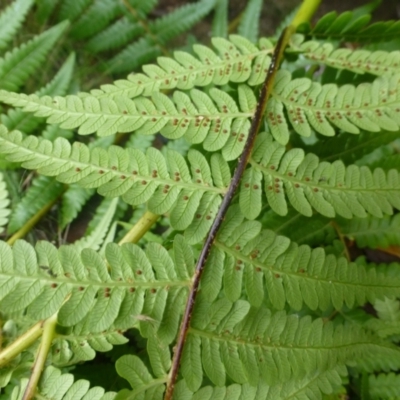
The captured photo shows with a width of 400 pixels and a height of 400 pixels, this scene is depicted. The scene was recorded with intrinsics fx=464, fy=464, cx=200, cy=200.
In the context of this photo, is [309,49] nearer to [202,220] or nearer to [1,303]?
[202,220]

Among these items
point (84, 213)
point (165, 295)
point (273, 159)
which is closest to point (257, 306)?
point (165, 295)

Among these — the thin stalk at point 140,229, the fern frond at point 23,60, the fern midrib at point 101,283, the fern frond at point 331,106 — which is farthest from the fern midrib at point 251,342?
the fern frond at point 23,60

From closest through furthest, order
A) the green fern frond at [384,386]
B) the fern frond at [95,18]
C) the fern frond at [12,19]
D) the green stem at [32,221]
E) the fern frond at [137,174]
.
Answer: the fern frond at [137,174] < the green fern frond at [384,386] < the green stem at [32,221] < the fern frond at [12,19] < the fern frond at [95,18]

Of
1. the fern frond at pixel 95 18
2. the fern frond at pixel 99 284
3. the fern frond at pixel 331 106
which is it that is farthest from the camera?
the fern frond at pixel 95 18

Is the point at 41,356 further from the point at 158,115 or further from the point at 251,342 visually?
the point at 158,115

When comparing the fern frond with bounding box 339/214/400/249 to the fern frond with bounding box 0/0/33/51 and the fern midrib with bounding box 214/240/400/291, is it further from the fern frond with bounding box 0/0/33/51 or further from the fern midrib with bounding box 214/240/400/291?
the fern frond with bounding box 0/0/33/51

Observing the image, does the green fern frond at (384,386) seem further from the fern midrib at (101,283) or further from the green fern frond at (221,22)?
the green fern frond at (221,22)

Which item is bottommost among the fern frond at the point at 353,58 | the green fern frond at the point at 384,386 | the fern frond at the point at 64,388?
the fern frond at the point at 64,388

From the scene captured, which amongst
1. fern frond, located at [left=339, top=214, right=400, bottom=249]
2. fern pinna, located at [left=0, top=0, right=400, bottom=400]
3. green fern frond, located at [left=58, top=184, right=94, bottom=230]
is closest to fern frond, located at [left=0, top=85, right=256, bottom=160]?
fern pinna, located at [left=0, top=0, right=400, bottom=400]
